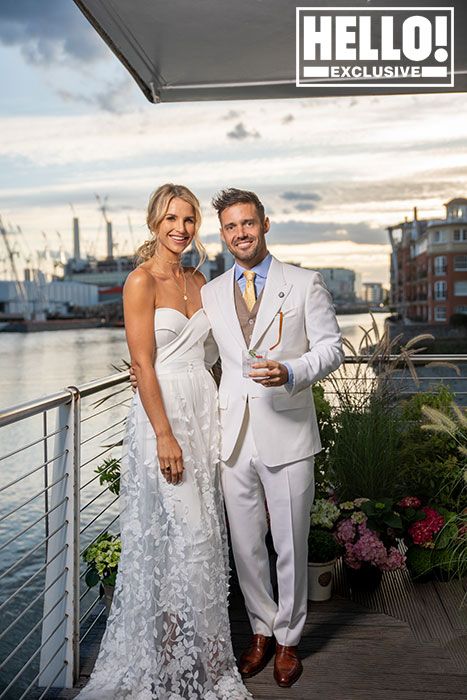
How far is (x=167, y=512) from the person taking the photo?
256cm

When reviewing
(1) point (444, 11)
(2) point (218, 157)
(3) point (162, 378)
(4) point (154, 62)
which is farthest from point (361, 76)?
(2) point (218, 157)

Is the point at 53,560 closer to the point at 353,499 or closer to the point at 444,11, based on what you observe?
the point at 353,499

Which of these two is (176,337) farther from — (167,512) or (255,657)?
(255,657)

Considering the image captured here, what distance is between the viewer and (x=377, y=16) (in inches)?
133

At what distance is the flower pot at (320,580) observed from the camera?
3.47m

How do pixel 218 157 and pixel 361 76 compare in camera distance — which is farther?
pixel 218 157

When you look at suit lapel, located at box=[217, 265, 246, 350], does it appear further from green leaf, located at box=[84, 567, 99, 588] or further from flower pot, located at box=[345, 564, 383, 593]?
flower pot, located at box=[345, 564, 383, 593]

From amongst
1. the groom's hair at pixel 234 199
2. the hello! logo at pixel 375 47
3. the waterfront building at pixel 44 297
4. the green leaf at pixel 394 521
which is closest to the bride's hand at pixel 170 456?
the groom's hair at pixel 234 199

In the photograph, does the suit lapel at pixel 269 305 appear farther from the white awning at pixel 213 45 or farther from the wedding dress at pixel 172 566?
the white awning at pixel 213 45

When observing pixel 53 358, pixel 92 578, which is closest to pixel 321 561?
pixel 92 578

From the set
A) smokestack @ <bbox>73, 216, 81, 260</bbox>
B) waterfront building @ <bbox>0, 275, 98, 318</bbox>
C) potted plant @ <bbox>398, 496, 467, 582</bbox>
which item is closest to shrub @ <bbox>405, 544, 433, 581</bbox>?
potted plant @ <bbox>398, 496, 467, 582</bbox>

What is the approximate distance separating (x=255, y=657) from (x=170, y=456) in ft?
2.68

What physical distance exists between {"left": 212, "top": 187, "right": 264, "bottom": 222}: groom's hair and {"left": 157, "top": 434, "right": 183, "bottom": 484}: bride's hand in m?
0.73

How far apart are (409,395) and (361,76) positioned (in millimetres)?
1707
